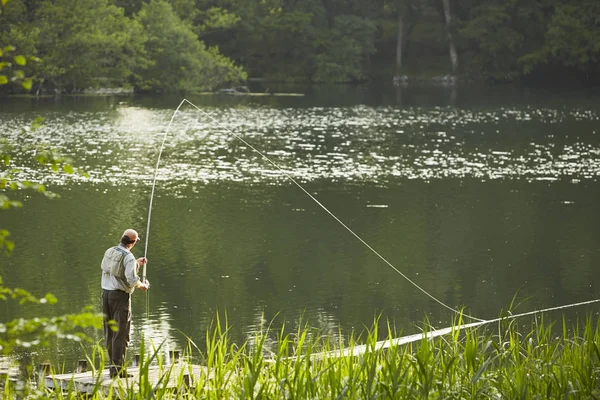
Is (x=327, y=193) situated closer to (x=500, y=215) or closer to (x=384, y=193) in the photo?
(x=384, y=193)

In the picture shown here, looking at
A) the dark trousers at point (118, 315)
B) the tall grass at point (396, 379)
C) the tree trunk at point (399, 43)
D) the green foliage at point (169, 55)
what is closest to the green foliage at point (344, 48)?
the tree trunk at point (399, 43)

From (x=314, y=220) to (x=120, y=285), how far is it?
12.5 metres

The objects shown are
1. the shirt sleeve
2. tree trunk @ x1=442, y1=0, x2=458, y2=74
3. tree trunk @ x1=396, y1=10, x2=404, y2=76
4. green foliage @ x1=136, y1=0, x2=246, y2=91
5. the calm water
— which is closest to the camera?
the shirt sleeve

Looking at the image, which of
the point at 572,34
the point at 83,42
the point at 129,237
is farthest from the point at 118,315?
the point at 572,34

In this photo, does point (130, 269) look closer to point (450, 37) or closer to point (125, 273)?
point (125, 273)

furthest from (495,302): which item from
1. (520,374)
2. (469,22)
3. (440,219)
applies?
(469,22)

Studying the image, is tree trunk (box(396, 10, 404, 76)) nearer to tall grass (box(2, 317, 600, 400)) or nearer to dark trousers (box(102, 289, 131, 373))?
dark trousers (box(102, 289, 131, 373))

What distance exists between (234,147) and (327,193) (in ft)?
30.0

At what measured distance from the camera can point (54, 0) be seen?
181ft

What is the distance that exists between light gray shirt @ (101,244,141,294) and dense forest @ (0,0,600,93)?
46326mm

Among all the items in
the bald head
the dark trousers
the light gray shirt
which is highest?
the bald head

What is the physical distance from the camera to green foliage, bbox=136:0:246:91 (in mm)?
57906

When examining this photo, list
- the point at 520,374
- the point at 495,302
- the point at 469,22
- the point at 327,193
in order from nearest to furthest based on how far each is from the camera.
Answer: the point at 520,374
the point at 495,302
the point at 327,193
the point at 469,22

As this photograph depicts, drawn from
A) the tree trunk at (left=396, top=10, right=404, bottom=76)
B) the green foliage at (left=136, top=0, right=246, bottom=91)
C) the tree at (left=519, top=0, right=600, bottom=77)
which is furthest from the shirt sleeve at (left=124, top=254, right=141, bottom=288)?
the tree trunk at (left=396, top=10, right=404, bottom=76)
